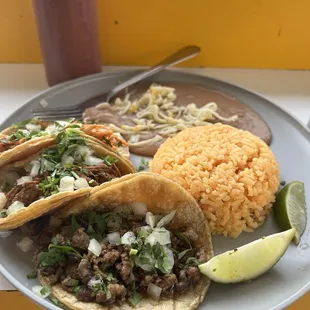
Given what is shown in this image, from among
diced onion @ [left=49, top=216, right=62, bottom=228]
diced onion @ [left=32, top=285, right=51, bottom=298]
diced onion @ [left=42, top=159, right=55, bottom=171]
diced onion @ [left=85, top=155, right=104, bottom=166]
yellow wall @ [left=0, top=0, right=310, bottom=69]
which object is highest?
yellow wall @ [left=0, top=0, right=310, bottom=69]

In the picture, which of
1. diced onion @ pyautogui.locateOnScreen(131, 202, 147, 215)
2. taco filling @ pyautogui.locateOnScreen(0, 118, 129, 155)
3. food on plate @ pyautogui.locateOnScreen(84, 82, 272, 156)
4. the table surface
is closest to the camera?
diced onion @ pyautogui.locateOnScreen(131, 202, 147, 215)

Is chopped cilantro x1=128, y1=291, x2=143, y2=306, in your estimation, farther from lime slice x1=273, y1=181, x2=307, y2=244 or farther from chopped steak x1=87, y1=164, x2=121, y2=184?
lime slice x1=273, y1=181, x2=307, y2=244

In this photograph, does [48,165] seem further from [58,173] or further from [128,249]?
[128,249]

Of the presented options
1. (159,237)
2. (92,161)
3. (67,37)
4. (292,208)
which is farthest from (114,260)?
(67,37)

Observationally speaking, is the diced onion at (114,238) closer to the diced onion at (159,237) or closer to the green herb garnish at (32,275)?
the diced onion at (159,237)

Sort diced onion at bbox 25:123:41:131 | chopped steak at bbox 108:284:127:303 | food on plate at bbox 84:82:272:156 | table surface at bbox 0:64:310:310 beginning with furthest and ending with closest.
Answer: table surface at bbox 0:64:310:310 < food on plate at bbox 84:82:272:156 < diced onion at bbox 25:123:41:131 < chopped steak at bbox 108:284:127:303

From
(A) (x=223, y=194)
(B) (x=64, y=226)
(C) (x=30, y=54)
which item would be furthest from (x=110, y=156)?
(C) (x=30, y=54)

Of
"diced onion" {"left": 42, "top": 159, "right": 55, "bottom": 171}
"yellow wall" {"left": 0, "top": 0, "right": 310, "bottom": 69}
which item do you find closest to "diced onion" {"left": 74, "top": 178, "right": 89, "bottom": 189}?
"diced onion" {"left": 42, "top": 159, "right": 55, "bottom": 171}

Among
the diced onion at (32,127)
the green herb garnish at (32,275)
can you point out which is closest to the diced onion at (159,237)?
the green herb garnish at (32,275)
